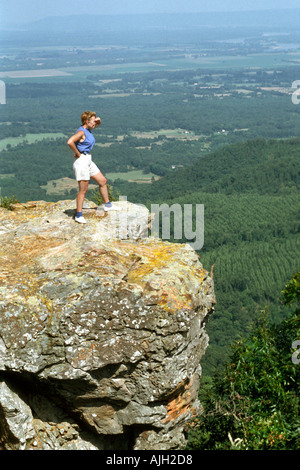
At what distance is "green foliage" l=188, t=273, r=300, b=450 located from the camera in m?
11.1

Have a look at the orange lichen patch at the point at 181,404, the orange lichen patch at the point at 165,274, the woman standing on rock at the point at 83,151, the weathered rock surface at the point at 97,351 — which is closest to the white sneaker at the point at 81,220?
the woman standing on rock at the point at 83,151

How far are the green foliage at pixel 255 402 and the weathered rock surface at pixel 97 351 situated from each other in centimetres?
61

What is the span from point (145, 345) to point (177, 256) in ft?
9.08

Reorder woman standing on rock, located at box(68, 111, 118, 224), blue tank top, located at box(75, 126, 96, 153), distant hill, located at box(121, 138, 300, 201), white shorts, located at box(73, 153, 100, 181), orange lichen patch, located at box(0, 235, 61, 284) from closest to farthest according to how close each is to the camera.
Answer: orange lichen patch, located at box(0, 235, 61, 284) < woman standing on rock, located at box(68, 111, 118, 224) < blue tank top, located at box(75, 126, 96, 153) < white shorts, located at box(73, 153, 100, 181) < distant hill, located at box(121, 138, 300, 201)

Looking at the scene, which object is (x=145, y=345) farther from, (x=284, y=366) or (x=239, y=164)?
(x=239, y=164)

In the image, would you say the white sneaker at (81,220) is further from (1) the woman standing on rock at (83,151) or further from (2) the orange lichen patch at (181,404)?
(2) the orange lichen patch at (181,404)

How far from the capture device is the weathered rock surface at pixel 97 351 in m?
10.7

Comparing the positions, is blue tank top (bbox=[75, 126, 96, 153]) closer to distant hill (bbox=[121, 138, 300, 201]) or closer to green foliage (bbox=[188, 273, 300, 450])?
green foliage (bbox=[188, 273, 300, 450])

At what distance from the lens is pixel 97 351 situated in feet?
35.1

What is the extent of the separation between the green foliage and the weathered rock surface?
612 millimetres

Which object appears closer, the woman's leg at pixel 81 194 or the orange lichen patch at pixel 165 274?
the orange lichen patch at pixel 165 274

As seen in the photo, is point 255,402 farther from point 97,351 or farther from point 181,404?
point 97,351

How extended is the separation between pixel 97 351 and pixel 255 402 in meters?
3.87

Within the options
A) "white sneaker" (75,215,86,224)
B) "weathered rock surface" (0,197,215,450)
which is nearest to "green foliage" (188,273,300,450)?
"weathered rock surface" (0,197,215,450)
